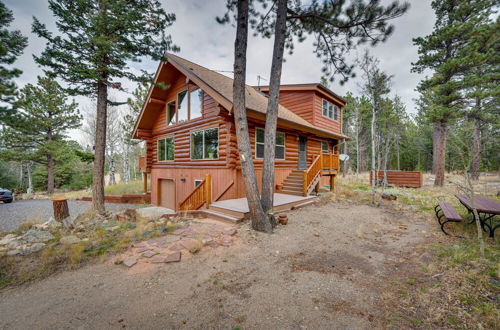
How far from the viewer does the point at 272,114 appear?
582 centimetres

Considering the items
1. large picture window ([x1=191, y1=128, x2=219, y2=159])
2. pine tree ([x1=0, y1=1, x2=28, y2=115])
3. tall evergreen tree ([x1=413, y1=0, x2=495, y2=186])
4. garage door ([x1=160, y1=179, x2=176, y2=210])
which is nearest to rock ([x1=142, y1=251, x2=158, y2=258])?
large picture window ([x1=191, y1=128, x2=219, y2=159])

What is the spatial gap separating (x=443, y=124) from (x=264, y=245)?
15827mm

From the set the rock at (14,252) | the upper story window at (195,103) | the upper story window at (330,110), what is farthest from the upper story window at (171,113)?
the upper story window at (330,110)

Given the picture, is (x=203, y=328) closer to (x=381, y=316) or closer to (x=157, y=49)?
Result: (x=381, y=316)

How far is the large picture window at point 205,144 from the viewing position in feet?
28.9

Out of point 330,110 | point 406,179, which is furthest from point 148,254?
point 406,179

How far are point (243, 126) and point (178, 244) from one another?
11.0ft

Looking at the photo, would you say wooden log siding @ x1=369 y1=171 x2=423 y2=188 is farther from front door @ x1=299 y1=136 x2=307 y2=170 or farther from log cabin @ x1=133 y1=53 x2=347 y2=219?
front door @ x1=299 y1=136 x2=307 y2=170

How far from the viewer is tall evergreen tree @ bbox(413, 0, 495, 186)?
447 inches

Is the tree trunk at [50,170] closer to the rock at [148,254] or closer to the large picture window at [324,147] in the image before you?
the rock at [148,254]

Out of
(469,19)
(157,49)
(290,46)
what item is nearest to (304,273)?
(290,46)

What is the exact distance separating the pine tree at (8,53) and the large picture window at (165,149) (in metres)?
6.29

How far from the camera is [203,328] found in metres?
2.21

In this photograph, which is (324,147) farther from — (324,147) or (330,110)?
(330,110)
